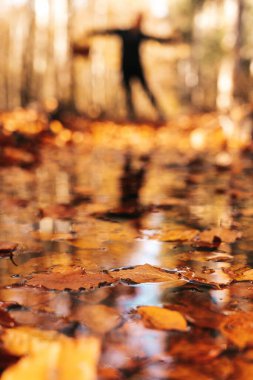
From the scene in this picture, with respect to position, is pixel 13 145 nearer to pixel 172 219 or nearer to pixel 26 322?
pixel 172 219

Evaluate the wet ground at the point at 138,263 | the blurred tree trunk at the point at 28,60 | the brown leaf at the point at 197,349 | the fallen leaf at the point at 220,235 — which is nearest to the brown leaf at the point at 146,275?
the wet ground at the point at 138,263

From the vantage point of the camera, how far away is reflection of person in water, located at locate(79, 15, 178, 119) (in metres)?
10.4

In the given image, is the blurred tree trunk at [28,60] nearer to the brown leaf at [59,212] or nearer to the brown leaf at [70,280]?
the brown leaf at [59,212]

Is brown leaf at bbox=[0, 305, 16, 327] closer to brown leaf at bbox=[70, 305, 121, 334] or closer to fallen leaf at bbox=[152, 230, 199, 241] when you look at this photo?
brown leaf at bbox=[70, 305, 121, 334]

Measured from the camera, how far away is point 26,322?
870 millimetres

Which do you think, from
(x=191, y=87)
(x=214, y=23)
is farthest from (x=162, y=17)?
(x=214, y=23)

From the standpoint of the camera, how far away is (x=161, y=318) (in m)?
0.90

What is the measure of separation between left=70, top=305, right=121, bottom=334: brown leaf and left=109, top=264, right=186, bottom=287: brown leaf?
19 centimetres

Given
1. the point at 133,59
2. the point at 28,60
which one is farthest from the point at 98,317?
the point at 133,59

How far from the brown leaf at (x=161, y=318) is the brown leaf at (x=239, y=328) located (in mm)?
78

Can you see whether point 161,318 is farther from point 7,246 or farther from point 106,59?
point 106,59

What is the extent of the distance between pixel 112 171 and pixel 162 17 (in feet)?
26.0

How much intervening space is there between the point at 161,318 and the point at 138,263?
39 centimetres

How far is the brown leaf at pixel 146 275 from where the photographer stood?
3.69 ft
